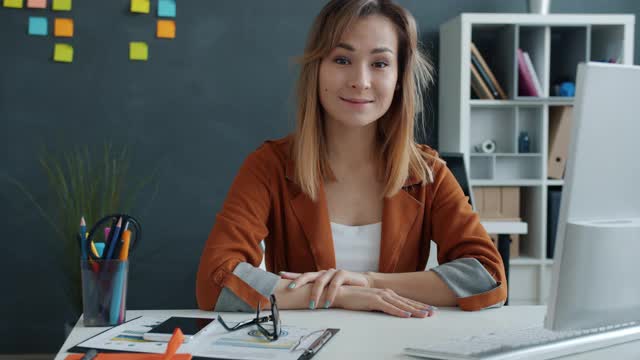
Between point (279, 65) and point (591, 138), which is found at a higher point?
point (279, 65)

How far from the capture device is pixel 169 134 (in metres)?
3.43

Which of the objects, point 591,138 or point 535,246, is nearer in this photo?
point 591,138

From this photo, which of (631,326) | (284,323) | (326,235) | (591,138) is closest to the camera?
(591,138)

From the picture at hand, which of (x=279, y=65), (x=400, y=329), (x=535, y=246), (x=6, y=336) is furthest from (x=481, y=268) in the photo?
(x=6, y=336)

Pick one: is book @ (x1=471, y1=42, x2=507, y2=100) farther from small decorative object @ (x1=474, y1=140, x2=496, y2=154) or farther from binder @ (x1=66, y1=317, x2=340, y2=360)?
binder @ (x1=66, y1=317, x2=340, y2=360)

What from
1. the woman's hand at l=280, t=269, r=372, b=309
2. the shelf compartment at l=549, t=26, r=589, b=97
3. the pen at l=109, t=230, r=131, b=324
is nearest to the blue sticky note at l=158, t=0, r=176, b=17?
the shelf compartment at l=549, t=26, r=589, b=97

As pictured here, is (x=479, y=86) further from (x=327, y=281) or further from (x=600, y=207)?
(x=600, y=207)

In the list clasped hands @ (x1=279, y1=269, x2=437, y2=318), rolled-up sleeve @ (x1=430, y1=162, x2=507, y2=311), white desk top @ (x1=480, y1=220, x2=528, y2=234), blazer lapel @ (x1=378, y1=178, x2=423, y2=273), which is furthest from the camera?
white desk top @ (x1=480, y1=220, x2=528, y2=234)

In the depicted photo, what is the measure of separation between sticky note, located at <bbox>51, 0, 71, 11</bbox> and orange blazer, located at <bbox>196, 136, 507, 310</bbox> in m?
1.96

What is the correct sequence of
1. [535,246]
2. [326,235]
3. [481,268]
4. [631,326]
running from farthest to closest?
[535,246] < [326,235] < [481,268] < [631,326]

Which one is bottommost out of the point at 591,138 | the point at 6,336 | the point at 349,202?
the point at 6,336

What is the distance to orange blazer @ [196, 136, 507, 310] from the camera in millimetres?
1595

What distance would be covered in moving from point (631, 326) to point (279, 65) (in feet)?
8.40

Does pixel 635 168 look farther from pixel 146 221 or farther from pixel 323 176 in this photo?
pixel 146 221
